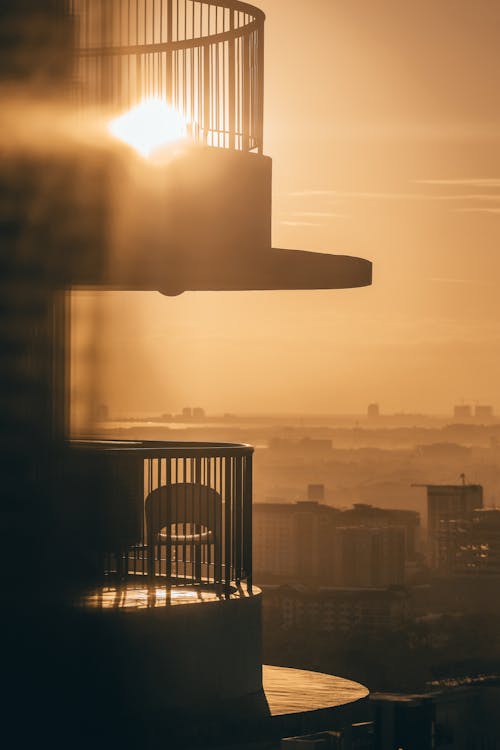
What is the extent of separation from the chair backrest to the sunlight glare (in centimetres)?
266

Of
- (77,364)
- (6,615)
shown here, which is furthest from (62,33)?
(6,615)

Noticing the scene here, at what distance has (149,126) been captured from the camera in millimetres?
11773

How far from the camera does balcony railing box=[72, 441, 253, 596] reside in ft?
36.1

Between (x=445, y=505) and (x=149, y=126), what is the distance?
4290 cm

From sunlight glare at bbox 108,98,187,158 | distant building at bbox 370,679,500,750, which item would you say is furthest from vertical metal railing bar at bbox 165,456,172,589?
distant building at bbox 370,679,500,750

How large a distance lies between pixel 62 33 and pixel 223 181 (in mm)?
2998

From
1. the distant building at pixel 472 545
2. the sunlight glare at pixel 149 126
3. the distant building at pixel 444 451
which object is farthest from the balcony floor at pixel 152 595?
the distant building at pixel 472 545

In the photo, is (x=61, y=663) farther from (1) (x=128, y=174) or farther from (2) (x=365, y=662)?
(2) (x=365, y=662)

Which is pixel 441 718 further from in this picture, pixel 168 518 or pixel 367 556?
pixel 168 518

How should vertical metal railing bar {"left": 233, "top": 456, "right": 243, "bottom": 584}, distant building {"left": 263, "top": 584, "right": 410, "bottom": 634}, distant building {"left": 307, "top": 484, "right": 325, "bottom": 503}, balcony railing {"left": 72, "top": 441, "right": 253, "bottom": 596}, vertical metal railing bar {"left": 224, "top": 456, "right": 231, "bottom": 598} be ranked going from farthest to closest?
distant building {"left": 263, "top": 584, "right": 410, "bottom": 634} < distant building {"left": 307, "top": 484, "right": 325, "bottom": 503} < vertical metal railing bar {"left": 233, "top": 456, "right": 243, "bottom": 584} < vertical metal railing bar {"left": 224, "top": 456, "right": 231, "bottom": 598} < balcony railing {"left": 72, "top": 441, "right": 253, "bottom": 596}

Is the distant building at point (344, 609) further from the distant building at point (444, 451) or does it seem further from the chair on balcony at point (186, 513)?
the chair on balcony at point (186, 513)

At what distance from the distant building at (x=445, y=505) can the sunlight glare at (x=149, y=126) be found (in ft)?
130

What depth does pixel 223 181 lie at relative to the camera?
1232cm

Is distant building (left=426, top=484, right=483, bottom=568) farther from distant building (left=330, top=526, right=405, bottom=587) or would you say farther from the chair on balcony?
the chair on balcony
